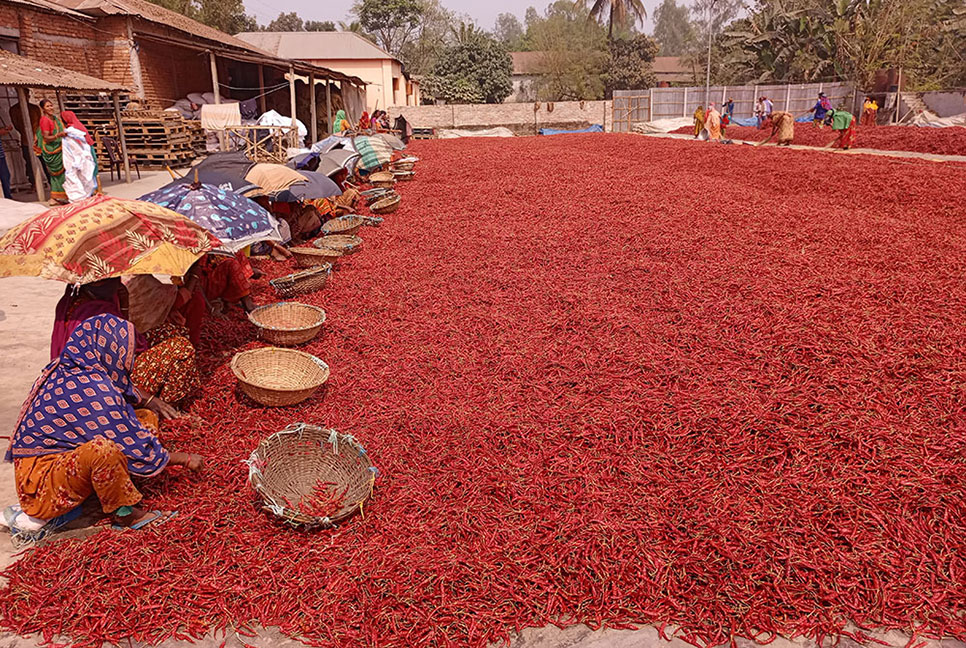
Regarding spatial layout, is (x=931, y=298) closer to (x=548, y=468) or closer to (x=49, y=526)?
(x=548, y=468)

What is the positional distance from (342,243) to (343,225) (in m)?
Answer: 0.82

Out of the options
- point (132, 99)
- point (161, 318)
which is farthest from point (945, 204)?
point (132, 99)

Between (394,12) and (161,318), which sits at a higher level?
(394,12)

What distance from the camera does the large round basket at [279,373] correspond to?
3889 millimetres

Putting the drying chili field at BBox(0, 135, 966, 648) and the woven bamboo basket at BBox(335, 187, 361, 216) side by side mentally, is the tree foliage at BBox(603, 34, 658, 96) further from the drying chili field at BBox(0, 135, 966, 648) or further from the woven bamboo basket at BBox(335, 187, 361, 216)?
the drying chili field at BBox(0, 135, 966, 648)

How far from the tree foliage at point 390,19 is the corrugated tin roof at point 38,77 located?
42.2 metres

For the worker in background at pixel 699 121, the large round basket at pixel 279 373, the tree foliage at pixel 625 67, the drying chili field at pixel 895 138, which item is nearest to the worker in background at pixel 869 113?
the drying chili field at pixel 895 138

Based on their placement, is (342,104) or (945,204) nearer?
(945,204)

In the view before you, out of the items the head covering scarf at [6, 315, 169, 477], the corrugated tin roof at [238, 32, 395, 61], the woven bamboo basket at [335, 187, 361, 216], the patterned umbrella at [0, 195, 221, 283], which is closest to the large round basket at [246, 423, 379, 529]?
the head covering scarf at [6, 315, 169, 477]

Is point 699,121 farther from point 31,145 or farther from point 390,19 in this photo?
point 390,19

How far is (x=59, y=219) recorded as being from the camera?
3162 mm

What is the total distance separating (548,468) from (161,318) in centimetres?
271

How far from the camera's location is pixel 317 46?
39219 millimetres

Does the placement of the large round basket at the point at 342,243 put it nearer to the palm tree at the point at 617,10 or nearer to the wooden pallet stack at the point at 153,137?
the wooden pallet stack at the point at 153,137
